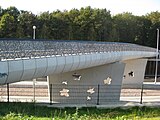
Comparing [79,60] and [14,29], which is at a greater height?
[14,29]

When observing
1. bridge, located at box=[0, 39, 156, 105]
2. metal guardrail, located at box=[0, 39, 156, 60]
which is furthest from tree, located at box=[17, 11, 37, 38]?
metal guardrail, located at box=[0, 39, 156, 60]

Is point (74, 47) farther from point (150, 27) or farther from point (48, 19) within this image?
point (150, 27)

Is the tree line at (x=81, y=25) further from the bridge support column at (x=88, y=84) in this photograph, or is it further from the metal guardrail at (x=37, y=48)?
the metal guardrail at (x=37, y=48)

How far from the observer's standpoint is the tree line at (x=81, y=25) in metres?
54.8

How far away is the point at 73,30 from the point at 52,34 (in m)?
4.06

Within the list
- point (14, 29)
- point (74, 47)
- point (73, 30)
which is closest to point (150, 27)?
point (73, 30)

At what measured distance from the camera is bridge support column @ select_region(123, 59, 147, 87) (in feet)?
121

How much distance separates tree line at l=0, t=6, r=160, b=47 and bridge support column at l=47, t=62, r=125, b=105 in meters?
31.2

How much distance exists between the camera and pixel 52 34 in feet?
186

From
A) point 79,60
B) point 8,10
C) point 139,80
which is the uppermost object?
point 8,10

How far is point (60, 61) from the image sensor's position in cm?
1471

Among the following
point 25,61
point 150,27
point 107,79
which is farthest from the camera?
point 150,27

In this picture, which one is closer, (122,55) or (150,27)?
(122,55)

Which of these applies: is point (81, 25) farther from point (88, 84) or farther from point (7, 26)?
point (88, 84)
